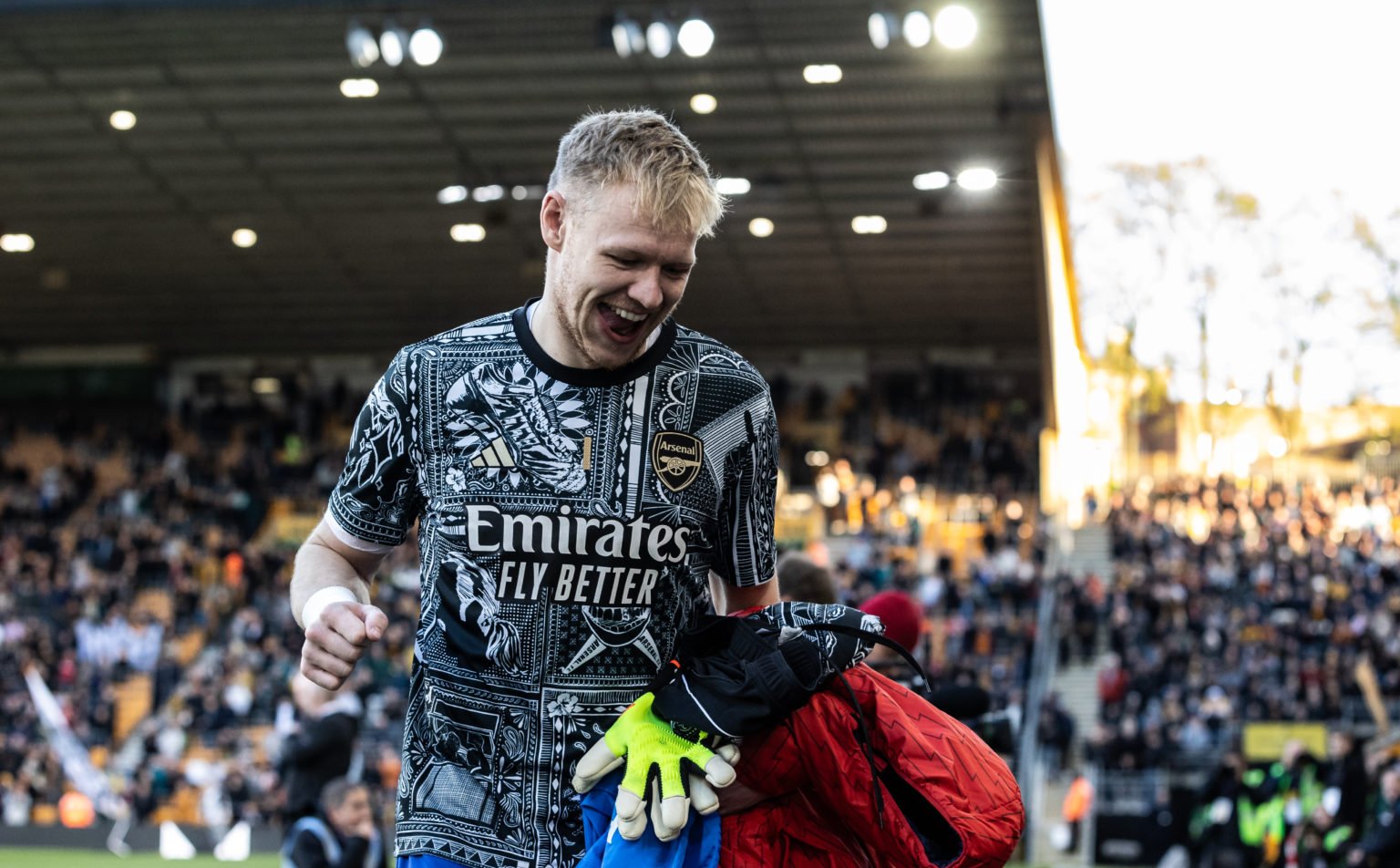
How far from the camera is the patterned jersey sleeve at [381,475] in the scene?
10.1ft

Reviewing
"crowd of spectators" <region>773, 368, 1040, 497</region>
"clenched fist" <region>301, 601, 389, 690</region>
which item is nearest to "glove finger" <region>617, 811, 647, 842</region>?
"clenched fist" <region>301, 601, 389, 690</region>

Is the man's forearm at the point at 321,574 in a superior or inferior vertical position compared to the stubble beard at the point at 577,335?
inferior

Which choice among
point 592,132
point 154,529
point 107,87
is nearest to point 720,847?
point 592,132

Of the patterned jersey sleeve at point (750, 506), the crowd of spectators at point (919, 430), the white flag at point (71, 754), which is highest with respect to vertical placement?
the crowd of spectators at point (919, 430)

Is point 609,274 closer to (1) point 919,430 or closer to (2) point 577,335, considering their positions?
(2) point 577,335

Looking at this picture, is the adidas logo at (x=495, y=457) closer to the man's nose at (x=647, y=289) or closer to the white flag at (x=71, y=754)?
the man's nose at (x=647, y=289)

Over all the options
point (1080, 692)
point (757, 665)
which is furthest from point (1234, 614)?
point (757, 665)

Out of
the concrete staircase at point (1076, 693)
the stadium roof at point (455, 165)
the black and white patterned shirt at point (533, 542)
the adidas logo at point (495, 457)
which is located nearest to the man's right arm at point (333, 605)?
the black and white patterned shirt at point (533, 542)

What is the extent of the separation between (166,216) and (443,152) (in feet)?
20.9

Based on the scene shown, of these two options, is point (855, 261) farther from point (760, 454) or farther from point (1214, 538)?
point (760, 454)

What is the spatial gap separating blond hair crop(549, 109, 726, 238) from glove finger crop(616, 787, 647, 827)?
2.88ft

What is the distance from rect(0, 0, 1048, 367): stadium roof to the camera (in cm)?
2403

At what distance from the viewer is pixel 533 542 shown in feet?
9.53

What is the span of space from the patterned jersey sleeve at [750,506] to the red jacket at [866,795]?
0.29 m
